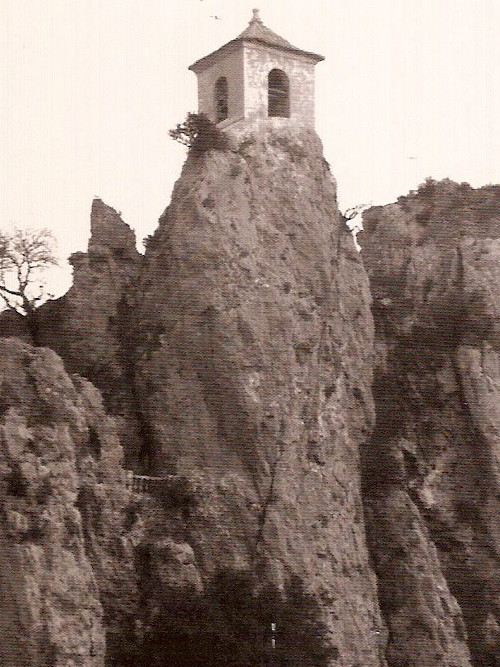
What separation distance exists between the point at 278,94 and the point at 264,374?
404 inches

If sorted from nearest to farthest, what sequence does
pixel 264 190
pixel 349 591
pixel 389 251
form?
pixel 349 591, pixel 264 190, pixel 389 251

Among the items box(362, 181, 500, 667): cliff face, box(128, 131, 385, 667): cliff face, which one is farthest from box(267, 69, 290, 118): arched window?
box(362, 181, 500, 667): cliff face

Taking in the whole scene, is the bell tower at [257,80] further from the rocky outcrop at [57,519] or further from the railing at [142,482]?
the railing at [142,482]

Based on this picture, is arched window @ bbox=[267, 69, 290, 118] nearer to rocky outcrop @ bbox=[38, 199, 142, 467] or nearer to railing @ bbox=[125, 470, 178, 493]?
rocky outcrop @ bbox=[38, 199, 142, 467]

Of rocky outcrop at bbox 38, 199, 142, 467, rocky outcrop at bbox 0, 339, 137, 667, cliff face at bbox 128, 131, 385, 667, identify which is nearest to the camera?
rocky outcrop at bbox 0, 339, 137, 667

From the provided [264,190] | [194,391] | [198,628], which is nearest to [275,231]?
[264,190]

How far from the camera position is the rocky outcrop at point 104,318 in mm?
49844

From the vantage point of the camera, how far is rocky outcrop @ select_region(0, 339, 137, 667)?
42031mm

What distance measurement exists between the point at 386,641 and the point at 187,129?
54.7ft

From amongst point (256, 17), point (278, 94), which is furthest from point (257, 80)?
point (256, 17)

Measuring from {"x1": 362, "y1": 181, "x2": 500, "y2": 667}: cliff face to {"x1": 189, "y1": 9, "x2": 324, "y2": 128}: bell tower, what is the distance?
5.89 meters

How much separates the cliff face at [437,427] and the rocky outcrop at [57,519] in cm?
916

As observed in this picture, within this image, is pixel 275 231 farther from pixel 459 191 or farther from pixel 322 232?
pixel 459 191

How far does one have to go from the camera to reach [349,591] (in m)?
48.2
